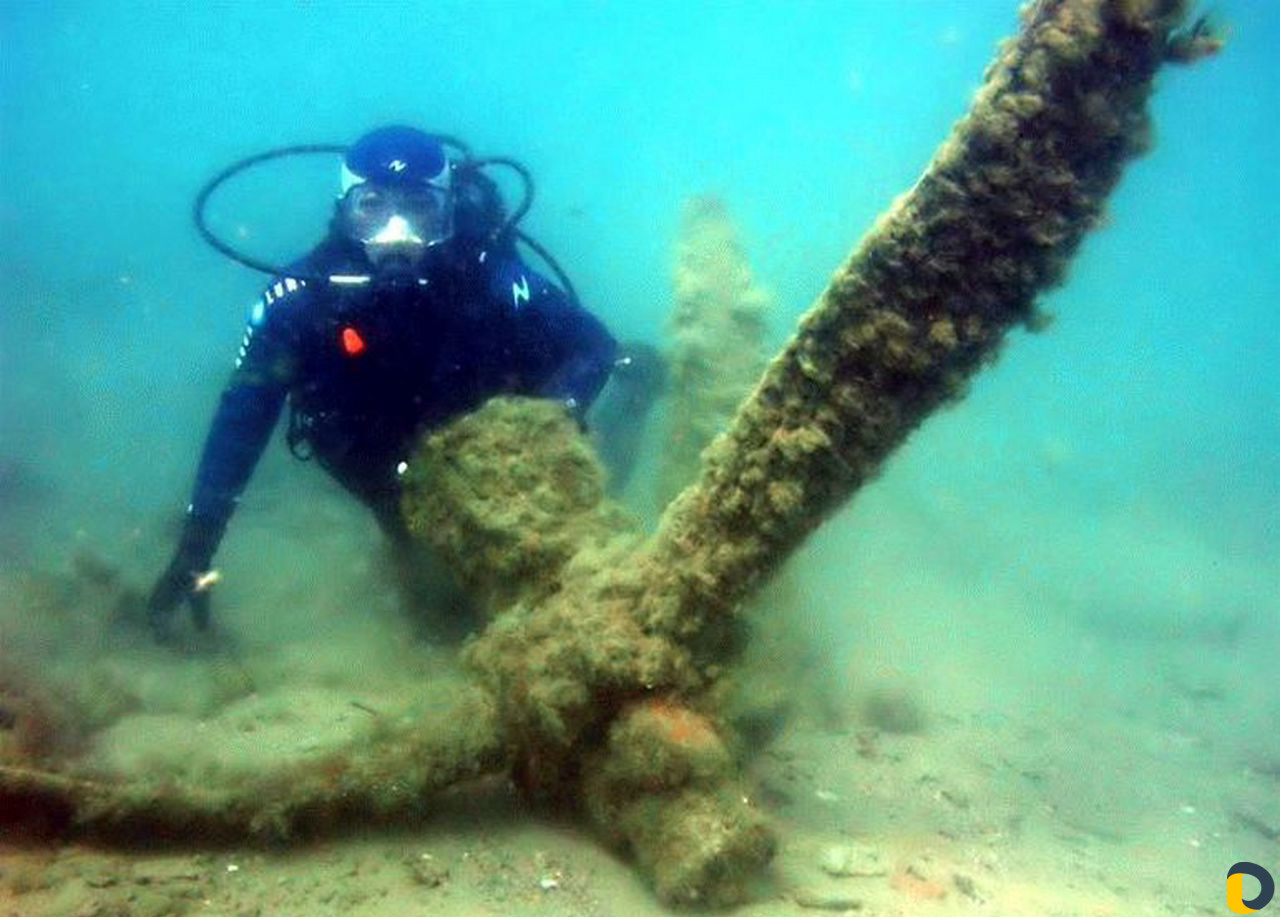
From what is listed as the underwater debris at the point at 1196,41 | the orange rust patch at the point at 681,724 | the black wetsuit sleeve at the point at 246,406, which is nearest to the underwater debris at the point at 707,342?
the orange rust patch at the point at 681,724

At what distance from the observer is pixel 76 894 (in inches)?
135

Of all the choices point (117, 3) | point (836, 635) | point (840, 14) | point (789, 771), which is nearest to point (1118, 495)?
point (836, 635)

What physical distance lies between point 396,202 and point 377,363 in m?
1.06

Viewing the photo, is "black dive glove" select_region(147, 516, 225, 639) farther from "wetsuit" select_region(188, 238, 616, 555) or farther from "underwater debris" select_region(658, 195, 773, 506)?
"underwater debris" select_region(658, 195, 773, 506)

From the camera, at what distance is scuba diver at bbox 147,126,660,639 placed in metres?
6.20

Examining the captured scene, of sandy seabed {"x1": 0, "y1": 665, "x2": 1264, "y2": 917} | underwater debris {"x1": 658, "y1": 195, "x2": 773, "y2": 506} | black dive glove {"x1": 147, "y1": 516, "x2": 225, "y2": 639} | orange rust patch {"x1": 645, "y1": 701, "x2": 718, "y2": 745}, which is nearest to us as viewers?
sandy seabed {"x1": 0, "y1": 665, "x2": 1264, "y2": 917}

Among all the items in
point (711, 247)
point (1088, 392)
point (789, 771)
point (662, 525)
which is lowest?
point (789, 771)

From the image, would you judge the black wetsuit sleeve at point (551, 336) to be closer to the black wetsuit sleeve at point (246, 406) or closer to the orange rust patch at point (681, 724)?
the black wetsuit sleeve at point (246, 406)

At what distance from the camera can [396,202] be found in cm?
621

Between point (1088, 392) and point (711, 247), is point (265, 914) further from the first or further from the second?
point (1088, 392)

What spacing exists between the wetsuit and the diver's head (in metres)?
0.14

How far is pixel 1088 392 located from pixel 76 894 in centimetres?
3723

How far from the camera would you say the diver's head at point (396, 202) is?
242 inches

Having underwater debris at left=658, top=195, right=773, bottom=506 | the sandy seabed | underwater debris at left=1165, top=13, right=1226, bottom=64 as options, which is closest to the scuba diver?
underwater debris at left=658, top=195, right=773, bottom=506
